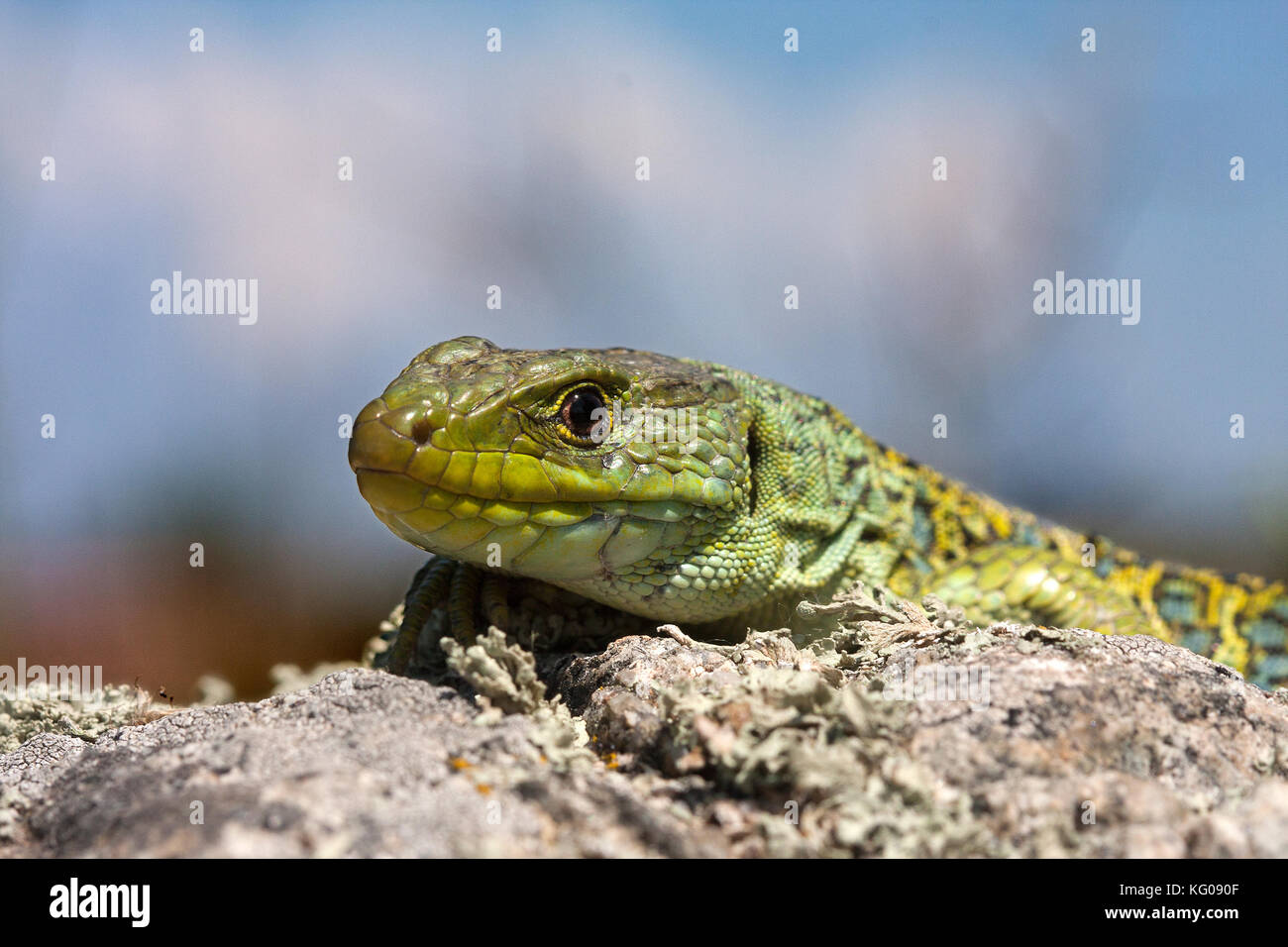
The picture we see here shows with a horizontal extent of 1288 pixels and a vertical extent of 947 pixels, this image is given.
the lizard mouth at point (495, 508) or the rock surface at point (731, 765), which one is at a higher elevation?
the lizard mouth at point (495, 508)

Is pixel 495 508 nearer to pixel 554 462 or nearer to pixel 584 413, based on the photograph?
pixel 554 462

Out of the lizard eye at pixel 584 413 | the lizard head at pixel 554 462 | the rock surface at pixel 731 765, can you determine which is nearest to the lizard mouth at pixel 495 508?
the lizard head at pixel 554 462

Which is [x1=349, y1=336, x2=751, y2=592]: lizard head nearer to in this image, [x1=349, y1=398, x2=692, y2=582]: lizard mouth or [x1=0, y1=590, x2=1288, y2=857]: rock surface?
[x1=349, y1=398, x2=692, y2=582]: lizard mouth

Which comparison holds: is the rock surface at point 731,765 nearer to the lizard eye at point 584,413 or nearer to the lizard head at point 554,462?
the lizard head at point 554,462

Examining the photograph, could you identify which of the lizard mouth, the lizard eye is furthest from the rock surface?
the lizard eye

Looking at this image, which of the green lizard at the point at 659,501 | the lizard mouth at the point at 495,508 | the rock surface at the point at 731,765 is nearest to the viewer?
the rock surface at the point at 731,765

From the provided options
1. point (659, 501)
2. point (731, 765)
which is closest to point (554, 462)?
point (659, 501)

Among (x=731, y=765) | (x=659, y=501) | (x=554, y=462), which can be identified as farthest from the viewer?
(x=659, y=501)
